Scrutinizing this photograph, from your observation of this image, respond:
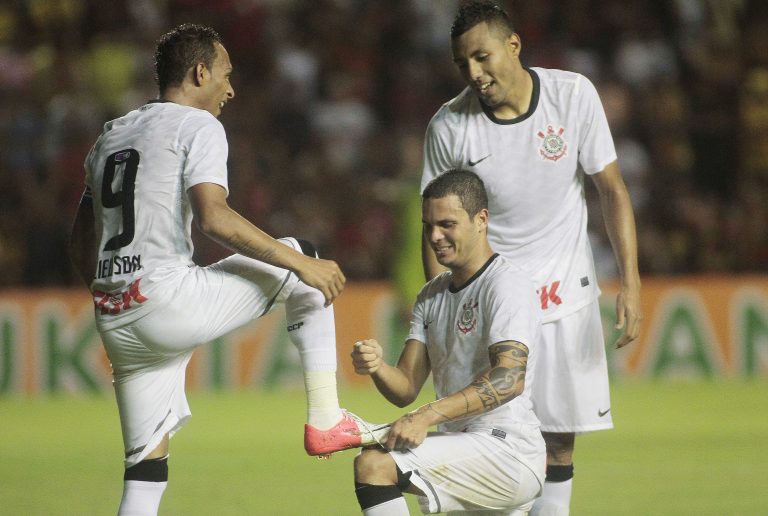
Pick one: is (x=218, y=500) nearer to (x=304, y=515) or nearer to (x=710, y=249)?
(x=304, y=515)

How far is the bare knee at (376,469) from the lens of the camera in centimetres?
398


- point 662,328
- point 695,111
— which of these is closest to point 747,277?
point 662,328

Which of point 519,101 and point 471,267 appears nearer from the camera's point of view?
point 471,267

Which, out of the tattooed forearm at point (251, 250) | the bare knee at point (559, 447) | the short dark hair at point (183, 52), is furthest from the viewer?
the bare knee at point (559, 447)

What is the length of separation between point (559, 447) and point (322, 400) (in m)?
1.14

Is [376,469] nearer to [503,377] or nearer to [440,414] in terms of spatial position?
[440,414]

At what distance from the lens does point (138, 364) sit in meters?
4.54

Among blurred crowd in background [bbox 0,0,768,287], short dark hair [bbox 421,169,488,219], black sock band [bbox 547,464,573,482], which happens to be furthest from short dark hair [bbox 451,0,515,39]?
blurred crowd in background [bbox 0,0,768,287]

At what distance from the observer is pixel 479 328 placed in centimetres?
424

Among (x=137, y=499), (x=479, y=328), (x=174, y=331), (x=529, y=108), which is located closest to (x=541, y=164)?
(x=529, y=108)

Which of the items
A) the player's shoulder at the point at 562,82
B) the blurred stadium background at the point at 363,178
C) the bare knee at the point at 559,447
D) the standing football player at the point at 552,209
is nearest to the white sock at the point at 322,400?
the standing football player at the point at 552,209

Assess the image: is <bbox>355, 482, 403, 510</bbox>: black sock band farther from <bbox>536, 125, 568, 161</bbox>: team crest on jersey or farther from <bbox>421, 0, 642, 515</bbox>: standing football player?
<bbox>536, 125, 568, 161</bbox>: team crest on jersey

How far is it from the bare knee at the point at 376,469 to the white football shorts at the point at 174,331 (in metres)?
0.83

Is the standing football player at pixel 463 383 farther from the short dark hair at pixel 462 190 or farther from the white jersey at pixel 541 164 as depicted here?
the white jersey at pixel 541 164
